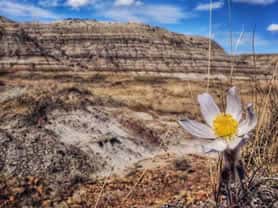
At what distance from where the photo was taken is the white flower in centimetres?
89

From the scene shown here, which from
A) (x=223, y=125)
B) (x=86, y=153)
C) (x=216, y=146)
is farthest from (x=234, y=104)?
(x=86, y=153)

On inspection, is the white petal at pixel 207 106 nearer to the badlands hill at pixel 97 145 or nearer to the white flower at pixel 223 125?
the white flower at pixel 223 125

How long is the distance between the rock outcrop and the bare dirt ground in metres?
14.7

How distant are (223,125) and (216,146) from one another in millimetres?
109

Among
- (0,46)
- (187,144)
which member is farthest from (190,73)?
(187,144)

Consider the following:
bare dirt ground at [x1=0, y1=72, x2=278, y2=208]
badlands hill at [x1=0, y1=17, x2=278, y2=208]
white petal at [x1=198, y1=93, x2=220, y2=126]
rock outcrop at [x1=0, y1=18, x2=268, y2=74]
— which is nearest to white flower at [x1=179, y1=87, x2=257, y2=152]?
white petal at [x1=198, y1=93, x2=220, y2=126]

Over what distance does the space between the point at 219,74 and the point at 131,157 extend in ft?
73.7

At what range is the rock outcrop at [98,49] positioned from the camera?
26859 millimetres

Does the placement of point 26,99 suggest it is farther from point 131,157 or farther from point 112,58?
point 112,58

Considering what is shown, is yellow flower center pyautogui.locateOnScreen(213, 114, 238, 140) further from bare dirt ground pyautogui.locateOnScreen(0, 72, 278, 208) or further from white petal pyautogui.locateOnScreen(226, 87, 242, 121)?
bare dirt ground pyautogui.locateOnScreen(0, 72, 278, 208)

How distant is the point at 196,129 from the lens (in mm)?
960

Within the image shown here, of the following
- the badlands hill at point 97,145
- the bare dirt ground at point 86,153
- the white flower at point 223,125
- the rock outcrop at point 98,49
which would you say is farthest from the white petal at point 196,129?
the rock outcrop at point 98,49

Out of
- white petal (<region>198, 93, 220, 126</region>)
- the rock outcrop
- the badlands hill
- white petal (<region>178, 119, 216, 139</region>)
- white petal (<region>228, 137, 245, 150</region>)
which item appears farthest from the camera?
the rock outcrop

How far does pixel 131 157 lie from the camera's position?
8.83m
